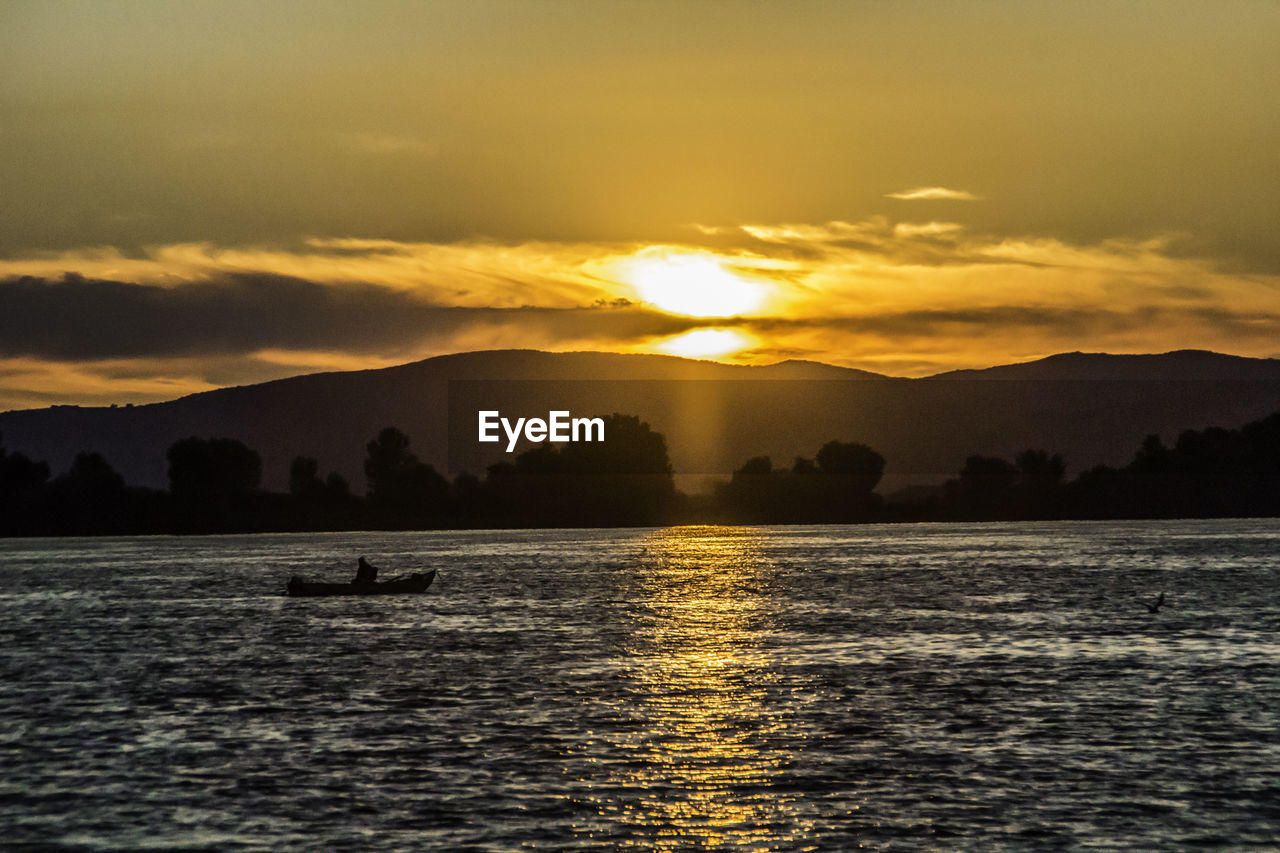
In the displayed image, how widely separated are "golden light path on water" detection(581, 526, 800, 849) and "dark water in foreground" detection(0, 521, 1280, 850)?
0.16 metres

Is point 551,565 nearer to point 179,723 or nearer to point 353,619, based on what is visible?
point 353,619

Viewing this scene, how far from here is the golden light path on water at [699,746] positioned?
116ft

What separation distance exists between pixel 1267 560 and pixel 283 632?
13699cm

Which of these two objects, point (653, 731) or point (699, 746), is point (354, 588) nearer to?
point (653, 731)

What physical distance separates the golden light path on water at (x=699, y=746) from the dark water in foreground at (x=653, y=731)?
0.51 ft

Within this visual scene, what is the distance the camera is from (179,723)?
53781mm

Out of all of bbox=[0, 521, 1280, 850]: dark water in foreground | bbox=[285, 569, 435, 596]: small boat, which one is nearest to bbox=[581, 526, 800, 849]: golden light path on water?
bbox=[0, 521, 1280, 850]: dark water in foreground

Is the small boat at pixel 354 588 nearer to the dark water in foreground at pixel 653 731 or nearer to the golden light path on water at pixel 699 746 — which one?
the dark water in foreground at pixel 653 731

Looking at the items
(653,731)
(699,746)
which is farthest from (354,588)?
(699,746)

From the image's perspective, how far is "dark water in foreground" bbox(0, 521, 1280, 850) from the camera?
35344 mm

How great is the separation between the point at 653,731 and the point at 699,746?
3360 millimetres

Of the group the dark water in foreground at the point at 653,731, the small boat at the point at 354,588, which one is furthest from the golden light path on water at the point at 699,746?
Result: the small boat at the point at 354,588

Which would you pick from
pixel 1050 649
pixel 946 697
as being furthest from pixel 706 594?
pixel 946 697

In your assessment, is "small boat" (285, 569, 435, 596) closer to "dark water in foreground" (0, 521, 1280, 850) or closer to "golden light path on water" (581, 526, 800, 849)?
"dark water in foreground" (0, 521, 1280, 850)
